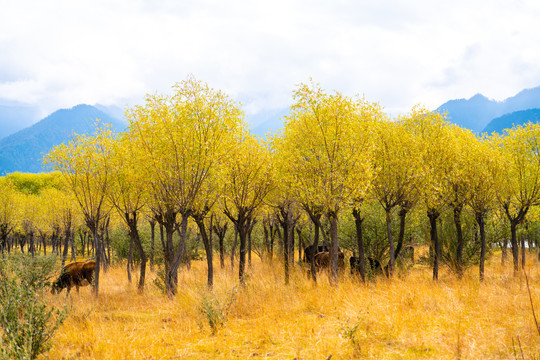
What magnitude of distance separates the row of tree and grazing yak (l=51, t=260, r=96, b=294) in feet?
10.4

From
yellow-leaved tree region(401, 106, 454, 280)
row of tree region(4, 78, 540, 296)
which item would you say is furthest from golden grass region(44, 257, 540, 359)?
yellow-leaved tree region(401, 106, 454, 280)

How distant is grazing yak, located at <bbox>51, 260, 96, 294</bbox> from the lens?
16.9m

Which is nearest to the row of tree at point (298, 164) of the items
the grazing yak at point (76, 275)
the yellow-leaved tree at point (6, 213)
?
the grazing yak at point (76, 275)

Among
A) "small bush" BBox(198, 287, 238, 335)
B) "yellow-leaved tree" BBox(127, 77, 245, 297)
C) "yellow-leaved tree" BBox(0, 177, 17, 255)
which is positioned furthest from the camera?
"yellow-leaved tree" BBox(0, 177, 17, 255)

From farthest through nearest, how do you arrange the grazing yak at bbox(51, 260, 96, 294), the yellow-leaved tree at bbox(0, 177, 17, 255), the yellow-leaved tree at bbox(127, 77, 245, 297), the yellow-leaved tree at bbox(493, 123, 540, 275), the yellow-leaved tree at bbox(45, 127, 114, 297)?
the yellow-leaved tree at bbox(0, 177, 17, 255) → the grazing yak at bbox(51, 260, 96, 294) → the yellow-leaved tree at bbox(493, 123, 540, 275) → the yellow-leaved tree at bbox(45, 127, 114, 297) → the yellow-leaved tree at bbox(127, 77, 245, 297)

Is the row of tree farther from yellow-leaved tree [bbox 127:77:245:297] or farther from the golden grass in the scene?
the golden grass

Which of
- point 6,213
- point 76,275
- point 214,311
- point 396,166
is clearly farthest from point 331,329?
point 6,213

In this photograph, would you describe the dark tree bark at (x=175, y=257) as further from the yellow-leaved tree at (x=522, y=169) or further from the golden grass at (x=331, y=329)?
the yellow-leaved tree at (x=522, y=169)

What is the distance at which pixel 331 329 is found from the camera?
323 inches

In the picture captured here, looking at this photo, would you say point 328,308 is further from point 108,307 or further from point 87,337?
point 108,307

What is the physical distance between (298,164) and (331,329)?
274 inches

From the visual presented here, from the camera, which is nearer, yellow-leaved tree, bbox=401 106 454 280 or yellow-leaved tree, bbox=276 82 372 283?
yellow-leaved tree, bbox=276 82 372 283

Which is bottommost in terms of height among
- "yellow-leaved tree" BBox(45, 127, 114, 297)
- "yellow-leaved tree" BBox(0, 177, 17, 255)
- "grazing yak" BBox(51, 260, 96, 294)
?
"grazing yak" BBox(51, 260, 96, 294)

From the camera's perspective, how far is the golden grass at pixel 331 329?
6652 mm
